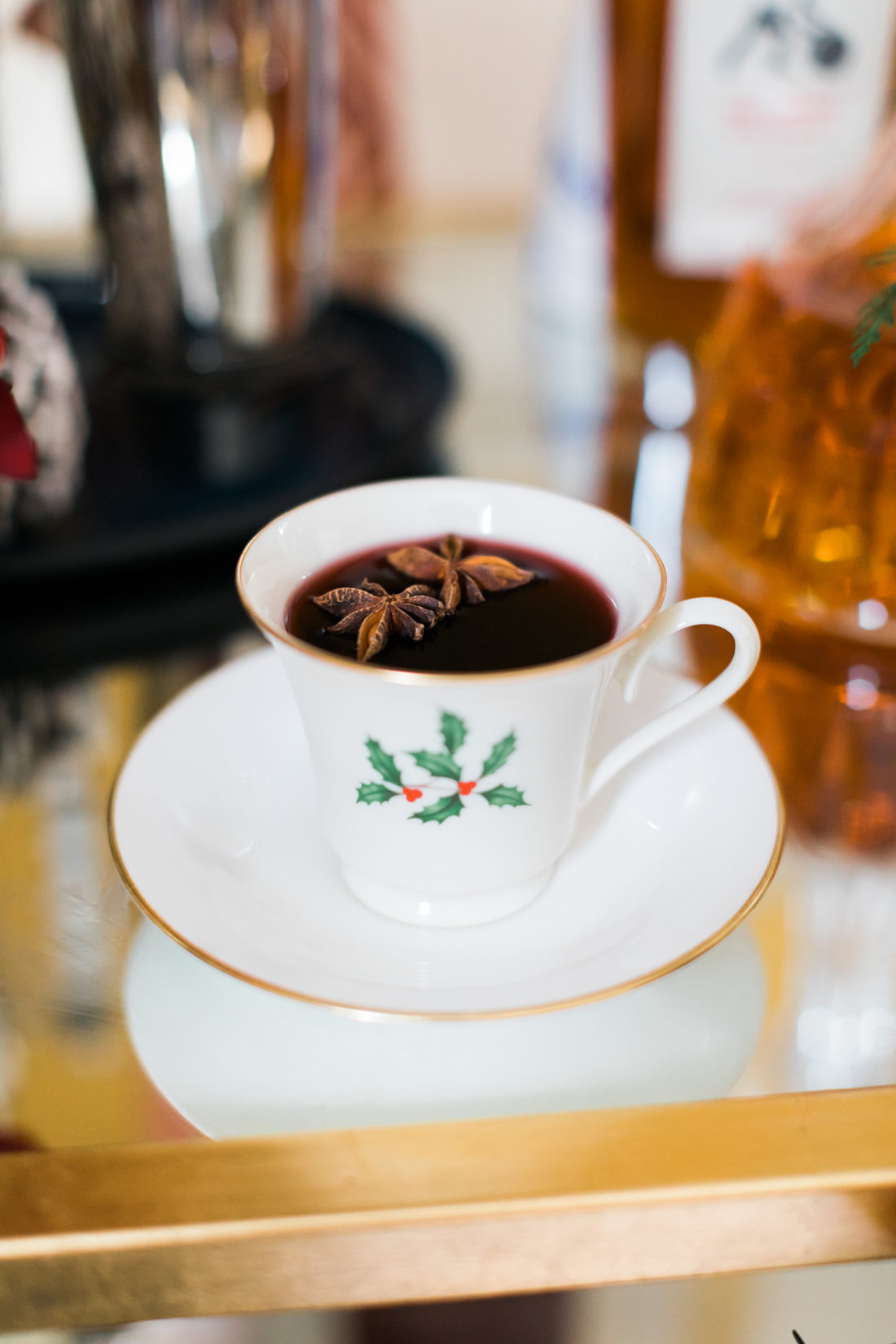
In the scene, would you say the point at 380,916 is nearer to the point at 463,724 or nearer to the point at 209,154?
the point at 463,724

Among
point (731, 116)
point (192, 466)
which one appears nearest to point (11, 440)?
point (192, 466)

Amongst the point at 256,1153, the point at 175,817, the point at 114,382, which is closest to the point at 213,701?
the point at 175,817

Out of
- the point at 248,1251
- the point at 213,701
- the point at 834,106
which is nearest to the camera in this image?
the point at 248,1251

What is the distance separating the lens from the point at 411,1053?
1.20 feet

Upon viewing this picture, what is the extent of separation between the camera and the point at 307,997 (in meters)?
0.33

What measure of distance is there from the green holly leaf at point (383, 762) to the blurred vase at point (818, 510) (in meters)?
0.19

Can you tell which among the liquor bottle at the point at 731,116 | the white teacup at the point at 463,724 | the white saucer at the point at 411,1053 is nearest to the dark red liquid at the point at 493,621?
the white teacup at the point at 463,724

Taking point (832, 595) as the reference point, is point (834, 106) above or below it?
above

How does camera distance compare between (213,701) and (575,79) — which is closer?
(213,701)

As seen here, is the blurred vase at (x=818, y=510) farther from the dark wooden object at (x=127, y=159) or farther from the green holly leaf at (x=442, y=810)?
the dark wooden object at (x=127, y=159)

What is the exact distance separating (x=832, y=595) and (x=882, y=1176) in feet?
0.86

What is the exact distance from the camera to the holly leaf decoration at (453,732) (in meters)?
0.35

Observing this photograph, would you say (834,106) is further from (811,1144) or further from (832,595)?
(811,1144)

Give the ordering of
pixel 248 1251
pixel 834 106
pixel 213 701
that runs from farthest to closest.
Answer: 1. pixel 834 106
2. pixel 213 701
3. pixel 248 1251
